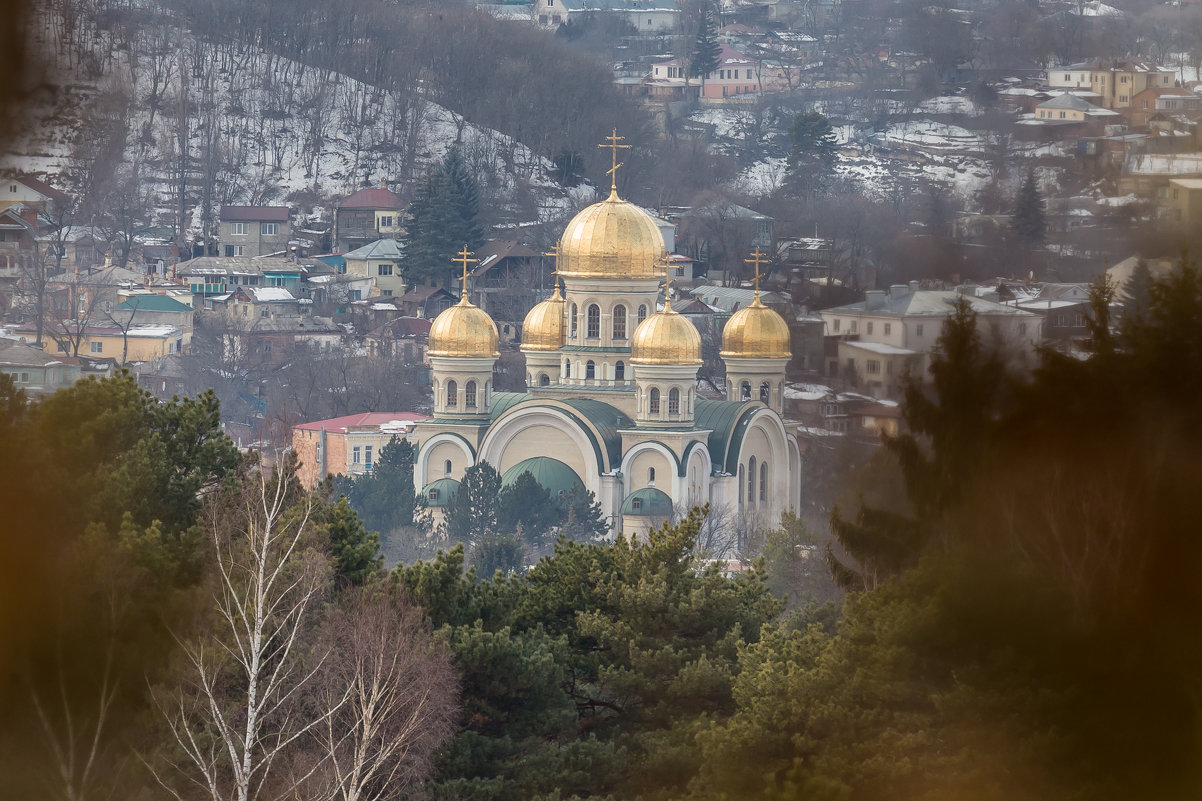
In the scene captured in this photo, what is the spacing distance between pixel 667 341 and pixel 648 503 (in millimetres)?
1821

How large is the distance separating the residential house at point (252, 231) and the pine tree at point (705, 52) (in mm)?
12541

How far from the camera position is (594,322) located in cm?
2480

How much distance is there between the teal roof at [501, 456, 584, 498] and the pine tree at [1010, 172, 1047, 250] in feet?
66.6

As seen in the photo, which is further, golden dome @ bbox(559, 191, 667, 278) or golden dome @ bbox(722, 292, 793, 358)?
golden dome @ bbox(559, 191, 667, 278)

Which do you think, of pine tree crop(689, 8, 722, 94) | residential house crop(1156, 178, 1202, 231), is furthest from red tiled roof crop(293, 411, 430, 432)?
residential house crop(1156, 178, 1202, 231)

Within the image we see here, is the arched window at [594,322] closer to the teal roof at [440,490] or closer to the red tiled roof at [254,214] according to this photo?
the teal roof at [440,490]

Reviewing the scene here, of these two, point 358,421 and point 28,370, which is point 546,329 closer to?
point 358,421

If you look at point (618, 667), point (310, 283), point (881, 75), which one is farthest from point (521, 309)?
point (881, 75)

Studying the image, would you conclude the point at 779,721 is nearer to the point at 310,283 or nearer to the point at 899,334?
the point at 899,334

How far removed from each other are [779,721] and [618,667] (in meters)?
2.28

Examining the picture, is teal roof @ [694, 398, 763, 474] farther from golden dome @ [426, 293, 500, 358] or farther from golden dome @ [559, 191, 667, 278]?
golden dome @ [426, 293, 500, 358]

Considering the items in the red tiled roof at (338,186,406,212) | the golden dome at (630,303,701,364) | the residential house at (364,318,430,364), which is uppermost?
the red tiled roof at (338,186,406,212)

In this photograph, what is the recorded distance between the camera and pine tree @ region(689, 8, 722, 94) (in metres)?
53.9

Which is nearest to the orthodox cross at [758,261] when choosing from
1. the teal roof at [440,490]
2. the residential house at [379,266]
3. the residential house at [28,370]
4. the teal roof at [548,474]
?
the teal roof at [548,474]
